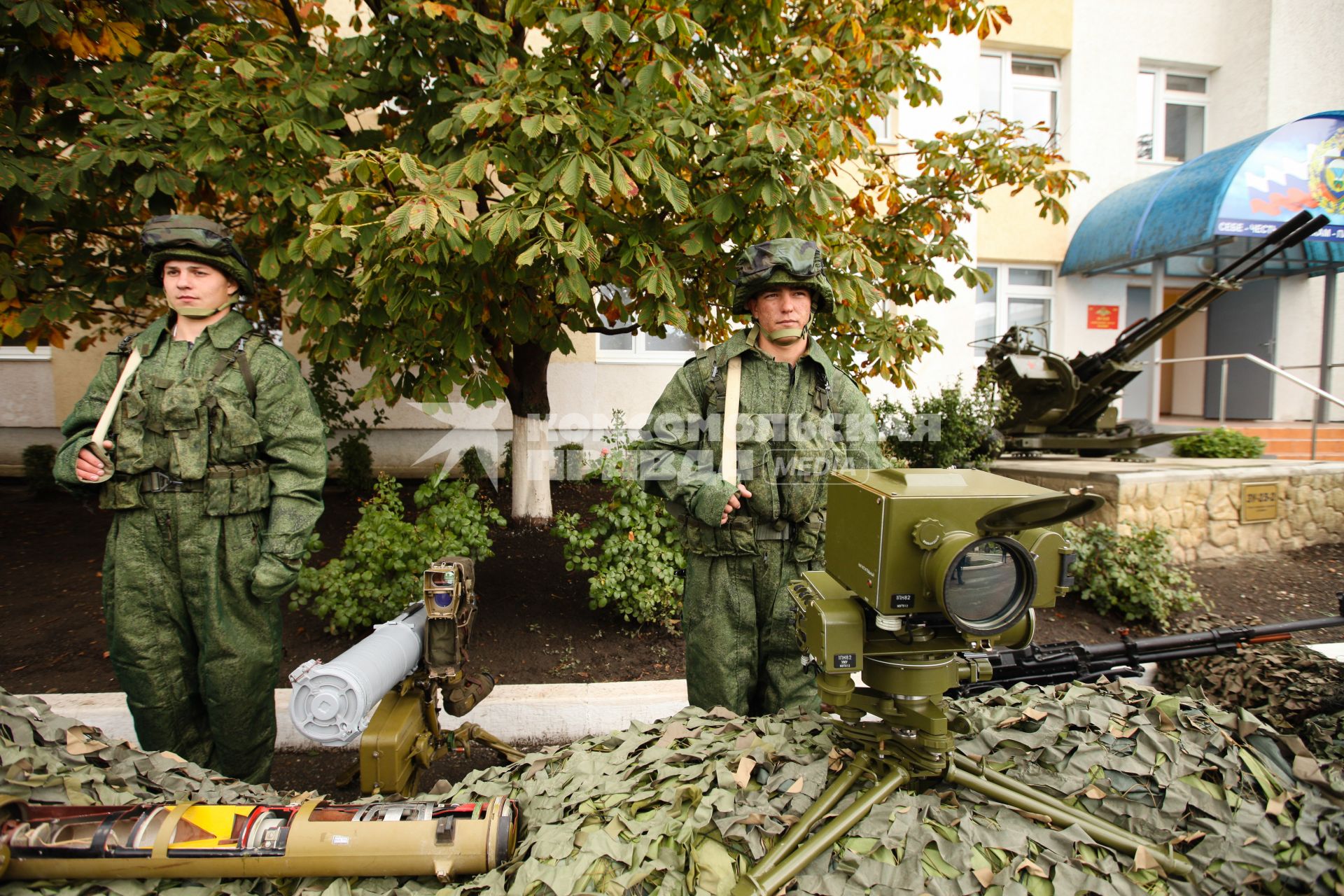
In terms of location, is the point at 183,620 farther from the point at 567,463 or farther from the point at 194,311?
the point at 567,463

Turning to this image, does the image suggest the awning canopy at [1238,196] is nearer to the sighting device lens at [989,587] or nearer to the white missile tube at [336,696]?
the sighting device lens at [989,587]

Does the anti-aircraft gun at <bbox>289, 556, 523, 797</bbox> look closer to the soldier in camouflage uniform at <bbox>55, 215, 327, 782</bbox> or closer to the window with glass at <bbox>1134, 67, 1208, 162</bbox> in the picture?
the soldier in camouflage uniform at <bbox>55, 215, 327, 782</bbox>

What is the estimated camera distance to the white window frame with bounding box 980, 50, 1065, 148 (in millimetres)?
10078

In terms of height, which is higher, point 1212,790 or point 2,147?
point 2,147

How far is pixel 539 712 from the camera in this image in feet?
9.69

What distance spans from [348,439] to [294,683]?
5.04 meters

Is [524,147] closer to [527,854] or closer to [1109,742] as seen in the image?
[527,854]

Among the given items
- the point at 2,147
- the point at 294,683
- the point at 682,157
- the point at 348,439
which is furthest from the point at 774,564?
the point at 348,439

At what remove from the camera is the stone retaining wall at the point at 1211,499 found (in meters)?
5.40

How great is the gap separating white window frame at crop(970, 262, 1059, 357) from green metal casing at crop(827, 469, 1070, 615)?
9747 mm

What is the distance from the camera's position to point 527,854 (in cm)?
132

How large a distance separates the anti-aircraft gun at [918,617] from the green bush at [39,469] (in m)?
8.61

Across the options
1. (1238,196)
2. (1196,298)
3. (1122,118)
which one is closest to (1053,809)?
(1196,298)

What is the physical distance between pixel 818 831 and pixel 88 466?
243 centimetres
